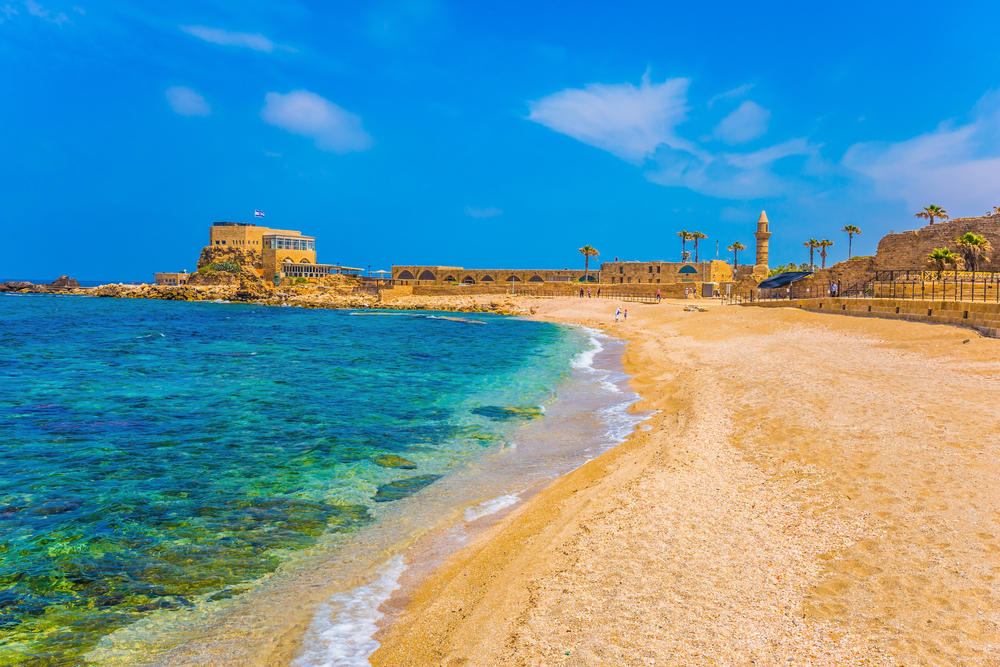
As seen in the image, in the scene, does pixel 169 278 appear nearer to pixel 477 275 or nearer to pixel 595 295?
pixel 477 275

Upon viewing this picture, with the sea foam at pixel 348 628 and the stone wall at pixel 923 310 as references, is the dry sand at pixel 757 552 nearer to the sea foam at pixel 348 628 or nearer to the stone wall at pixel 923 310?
the sea foam at pixel 348 628

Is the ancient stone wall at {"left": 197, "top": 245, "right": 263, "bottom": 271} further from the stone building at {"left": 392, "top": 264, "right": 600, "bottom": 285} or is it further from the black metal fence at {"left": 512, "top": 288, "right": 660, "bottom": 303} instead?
the black metal fence at {"left": 512, "top": 288, "right": 660, "bottom": 303}

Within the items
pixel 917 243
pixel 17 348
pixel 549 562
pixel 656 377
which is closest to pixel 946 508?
pixel 549 562

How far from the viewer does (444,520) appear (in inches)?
320

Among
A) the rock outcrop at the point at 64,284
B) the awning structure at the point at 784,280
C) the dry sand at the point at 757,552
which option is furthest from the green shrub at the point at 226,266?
the dry sand at the point at 757,552

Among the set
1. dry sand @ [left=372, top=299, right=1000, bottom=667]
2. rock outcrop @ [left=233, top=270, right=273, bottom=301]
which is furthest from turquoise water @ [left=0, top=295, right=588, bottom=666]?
rock outcrop @ [left=233, top=270, right=273, bottom=301]

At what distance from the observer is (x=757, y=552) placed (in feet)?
18.5

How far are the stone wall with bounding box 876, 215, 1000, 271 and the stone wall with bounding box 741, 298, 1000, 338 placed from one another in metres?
14.5

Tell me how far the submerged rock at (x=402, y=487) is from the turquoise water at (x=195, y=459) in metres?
0.05

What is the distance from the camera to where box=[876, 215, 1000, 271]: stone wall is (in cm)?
3717

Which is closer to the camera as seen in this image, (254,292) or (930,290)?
(930,290)

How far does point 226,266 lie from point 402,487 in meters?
111

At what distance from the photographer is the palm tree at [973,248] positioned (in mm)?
35406

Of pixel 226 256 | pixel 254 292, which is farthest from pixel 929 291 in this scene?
pixel 226 256
